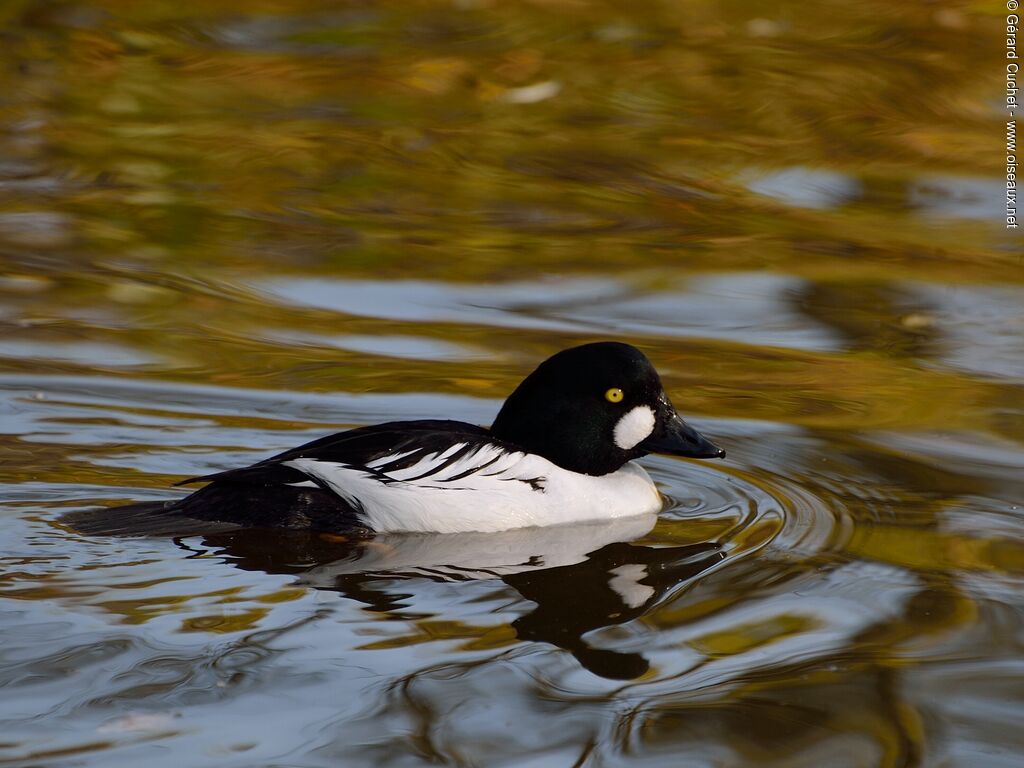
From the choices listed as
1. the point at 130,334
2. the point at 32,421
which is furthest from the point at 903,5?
the point at 32,421

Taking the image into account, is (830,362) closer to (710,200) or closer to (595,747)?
(710,200)

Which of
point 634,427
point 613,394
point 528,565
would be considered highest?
point 613,394

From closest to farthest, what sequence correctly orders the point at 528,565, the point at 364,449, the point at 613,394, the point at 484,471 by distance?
the point at 528,565 → the point at 364,449 → the point at 484,471 → the point at 613,394

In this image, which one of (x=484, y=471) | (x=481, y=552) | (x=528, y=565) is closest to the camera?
(x=528, y=565)

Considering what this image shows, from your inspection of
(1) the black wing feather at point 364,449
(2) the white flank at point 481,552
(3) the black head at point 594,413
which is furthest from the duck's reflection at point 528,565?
(3) the black head at point 594,413

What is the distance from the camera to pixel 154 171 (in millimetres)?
11430

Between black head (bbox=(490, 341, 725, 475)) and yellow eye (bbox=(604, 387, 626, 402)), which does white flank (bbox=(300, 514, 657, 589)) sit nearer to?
black head (bbox=(490, 341, 725, 475))

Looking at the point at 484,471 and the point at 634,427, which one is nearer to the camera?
the point at 484,471

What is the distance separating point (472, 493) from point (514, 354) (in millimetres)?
2297

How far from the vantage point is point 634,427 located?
255 inches

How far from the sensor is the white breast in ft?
19.8

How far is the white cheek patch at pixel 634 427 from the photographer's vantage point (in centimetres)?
646

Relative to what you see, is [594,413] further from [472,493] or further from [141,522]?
[141,522]

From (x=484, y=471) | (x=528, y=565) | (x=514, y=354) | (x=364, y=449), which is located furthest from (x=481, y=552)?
(x=514, y=354)
